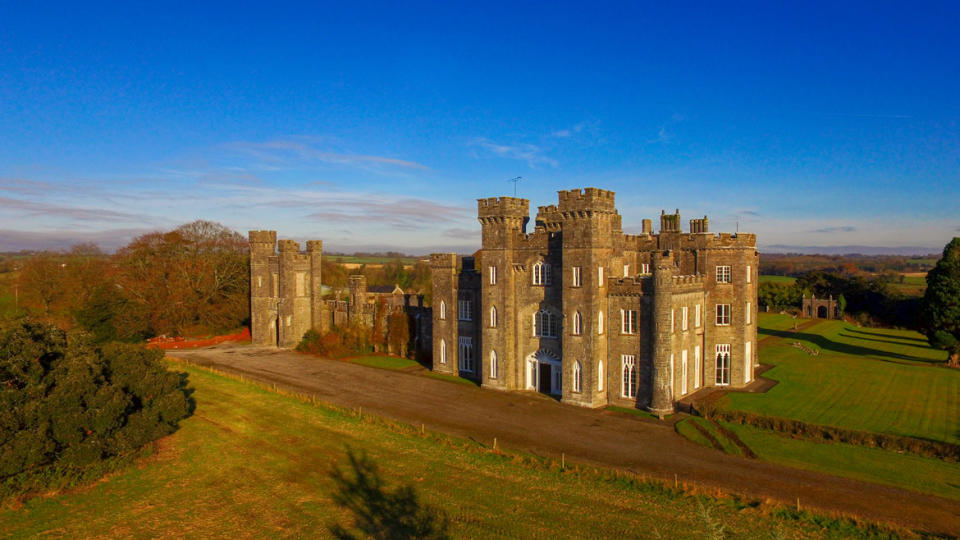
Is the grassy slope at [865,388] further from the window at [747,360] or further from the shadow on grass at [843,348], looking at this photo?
the window at [747,360]

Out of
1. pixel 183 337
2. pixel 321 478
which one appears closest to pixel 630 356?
pixel 321 478

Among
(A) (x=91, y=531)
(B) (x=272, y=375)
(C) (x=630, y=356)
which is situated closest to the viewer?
(A) (x=91, y=531)

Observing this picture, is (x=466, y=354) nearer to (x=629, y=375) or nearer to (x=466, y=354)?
(x=466, y=354)

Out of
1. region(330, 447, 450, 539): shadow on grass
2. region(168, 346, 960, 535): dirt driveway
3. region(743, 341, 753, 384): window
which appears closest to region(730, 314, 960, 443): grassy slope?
region(743, 341, 753, 384): window

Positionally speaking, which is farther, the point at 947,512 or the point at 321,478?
the point at 321,478

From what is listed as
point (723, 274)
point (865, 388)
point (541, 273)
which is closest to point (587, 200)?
point (541, 273)

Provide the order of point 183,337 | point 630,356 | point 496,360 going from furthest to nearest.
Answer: point 183,337
point 496,360
point 630,356

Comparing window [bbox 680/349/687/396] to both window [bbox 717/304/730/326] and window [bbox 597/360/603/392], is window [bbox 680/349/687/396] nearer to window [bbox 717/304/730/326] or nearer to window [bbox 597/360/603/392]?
window [bbox 717/304/730/326]

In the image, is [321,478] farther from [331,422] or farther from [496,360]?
[496,360]
